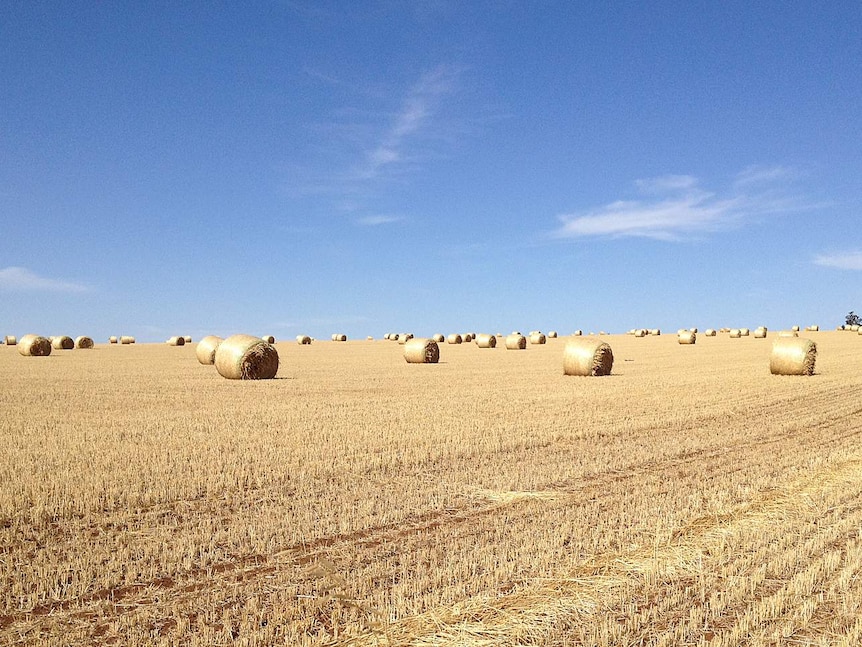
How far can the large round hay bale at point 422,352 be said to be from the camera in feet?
104

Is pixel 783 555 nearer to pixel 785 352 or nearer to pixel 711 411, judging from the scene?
pixel 711 411

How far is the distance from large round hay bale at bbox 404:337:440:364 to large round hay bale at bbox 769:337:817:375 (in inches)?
551

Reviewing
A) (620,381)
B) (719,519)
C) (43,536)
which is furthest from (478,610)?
(620,381)

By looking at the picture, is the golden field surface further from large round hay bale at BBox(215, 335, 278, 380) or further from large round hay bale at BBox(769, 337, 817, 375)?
large round hay bale at BBox(769, 337, 817, 375)

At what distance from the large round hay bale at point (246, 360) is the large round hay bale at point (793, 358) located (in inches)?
648

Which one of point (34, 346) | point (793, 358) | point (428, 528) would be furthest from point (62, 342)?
point (428, 528)

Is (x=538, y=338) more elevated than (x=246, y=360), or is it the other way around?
(x=538, y=338)

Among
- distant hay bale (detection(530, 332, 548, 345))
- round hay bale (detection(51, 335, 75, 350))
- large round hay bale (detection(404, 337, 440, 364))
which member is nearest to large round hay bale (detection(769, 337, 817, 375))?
large round hay bale (detection(404, 337, 440, 364))

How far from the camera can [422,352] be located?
104ft

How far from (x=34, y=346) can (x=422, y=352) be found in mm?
21725

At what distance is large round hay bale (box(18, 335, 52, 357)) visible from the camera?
3775 cm

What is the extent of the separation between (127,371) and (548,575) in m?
23.2

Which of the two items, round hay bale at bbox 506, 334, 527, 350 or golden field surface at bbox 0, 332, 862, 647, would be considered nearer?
golden field surface at bbox 0, 332, 862, 647

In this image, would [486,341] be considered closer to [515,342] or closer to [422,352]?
[515,342]
